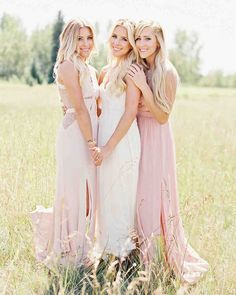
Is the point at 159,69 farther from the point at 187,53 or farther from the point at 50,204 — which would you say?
the point at 187,53

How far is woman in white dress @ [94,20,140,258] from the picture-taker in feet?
15.3

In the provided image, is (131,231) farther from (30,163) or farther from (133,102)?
(30,163)

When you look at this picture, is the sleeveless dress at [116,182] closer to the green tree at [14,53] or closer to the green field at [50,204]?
the green field at [50,204]

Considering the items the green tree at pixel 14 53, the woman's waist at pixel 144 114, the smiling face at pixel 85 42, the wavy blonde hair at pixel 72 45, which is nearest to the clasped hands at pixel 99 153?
the woman's waist at pixel 144 114

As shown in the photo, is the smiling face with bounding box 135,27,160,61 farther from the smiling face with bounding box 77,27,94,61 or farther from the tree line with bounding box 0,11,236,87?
the tree line with bounding box 0,11,236,87

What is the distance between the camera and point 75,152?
4770 millimetres

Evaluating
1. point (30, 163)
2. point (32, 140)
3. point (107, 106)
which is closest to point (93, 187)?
point (107, 106)

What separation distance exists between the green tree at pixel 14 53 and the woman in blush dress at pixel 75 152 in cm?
5563

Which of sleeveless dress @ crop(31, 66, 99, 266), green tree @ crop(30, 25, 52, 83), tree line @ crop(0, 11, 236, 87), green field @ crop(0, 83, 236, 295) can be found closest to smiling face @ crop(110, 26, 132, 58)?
sleeveless dress @ crop(31, 66, 99, 266)

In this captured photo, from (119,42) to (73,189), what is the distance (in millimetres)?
1187

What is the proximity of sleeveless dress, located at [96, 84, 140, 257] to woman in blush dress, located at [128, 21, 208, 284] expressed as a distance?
0.08 metres

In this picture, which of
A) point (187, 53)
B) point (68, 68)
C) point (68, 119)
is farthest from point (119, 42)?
point (187, 53)

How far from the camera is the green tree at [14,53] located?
62.4 metres

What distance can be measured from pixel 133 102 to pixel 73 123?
0.49m
